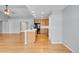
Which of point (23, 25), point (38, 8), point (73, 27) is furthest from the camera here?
point (23, 25)

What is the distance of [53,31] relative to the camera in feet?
26.4

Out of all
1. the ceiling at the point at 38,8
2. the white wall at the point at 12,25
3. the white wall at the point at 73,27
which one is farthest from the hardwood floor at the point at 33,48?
the white wall at the point at 12,25

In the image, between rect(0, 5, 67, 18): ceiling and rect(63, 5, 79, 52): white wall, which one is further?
rect(0, 5, 67, 18): ceiling

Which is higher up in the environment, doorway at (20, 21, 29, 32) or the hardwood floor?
doorway at (20, 21, 29, 32)

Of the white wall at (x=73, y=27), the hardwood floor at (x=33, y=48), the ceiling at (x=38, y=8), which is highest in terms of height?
the ceiling at (x=38, y=8)

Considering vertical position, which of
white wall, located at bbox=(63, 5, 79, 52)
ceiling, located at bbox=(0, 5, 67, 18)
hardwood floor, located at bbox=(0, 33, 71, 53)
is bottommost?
hardwood floor, located at bbox=(0, 33, 71, 53)

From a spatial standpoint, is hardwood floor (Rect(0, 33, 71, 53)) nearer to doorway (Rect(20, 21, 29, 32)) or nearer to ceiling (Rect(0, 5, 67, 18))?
ceiling (Rect(0, 5, 67, 18))

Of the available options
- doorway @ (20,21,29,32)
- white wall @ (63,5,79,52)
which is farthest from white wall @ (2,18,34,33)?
white wall @ (63,5,79,52)

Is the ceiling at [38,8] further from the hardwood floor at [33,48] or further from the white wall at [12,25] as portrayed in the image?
the white wall at [12,25]

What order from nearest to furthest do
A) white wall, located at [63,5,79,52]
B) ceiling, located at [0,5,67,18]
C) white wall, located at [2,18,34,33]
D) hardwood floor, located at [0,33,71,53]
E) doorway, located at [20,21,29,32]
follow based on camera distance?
white wall, located at [63,5,79,52] → hardwood floor, located at [0,33,71,53] → ceiling, located at [0,5,67,18] → white wall, located at [2,18,34,33] → doorway, located at [20,21,29,32]

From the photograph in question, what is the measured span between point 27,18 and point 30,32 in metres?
9.26

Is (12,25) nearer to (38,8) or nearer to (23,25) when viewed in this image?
(23,25)

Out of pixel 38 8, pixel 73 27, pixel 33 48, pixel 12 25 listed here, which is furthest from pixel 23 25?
pixel 73 27
